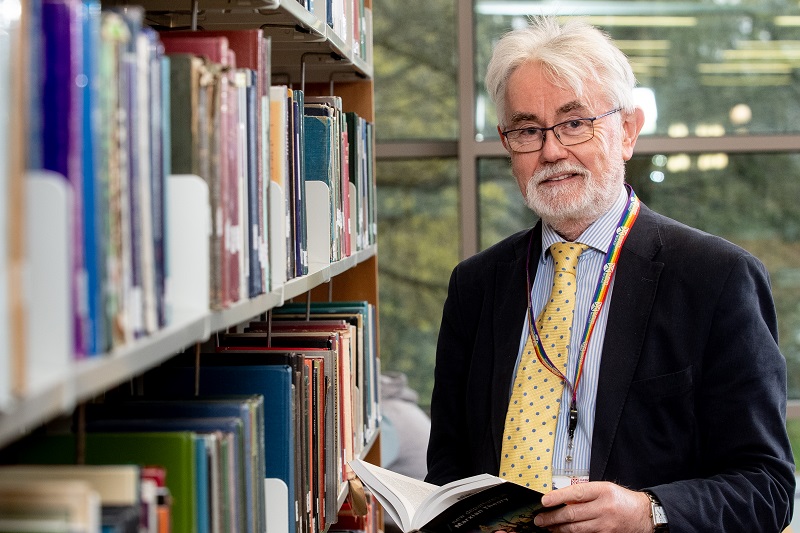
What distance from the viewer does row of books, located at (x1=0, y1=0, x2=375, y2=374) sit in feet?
2.35

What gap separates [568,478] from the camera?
1.88 metres

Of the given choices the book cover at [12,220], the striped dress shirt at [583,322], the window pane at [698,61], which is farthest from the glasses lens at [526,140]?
the window pane at [698,61]

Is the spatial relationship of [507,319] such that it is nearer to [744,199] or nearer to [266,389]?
[266,389]

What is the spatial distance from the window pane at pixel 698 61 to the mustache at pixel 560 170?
219cm

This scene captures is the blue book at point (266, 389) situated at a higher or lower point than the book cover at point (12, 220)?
lower

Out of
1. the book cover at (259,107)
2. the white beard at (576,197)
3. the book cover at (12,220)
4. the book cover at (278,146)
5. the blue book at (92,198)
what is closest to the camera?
the book cover at (12,220)

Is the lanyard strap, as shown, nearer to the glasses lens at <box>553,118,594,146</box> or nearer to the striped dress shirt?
the striped dress shirt

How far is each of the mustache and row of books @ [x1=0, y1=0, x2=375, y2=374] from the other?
2.40 ft

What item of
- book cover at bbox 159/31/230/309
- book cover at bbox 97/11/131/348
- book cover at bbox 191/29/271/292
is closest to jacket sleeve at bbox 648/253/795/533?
book cover at bbox 191/29/271/292

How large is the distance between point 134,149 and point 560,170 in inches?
51.3

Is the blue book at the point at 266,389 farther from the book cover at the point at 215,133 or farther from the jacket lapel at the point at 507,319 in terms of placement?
the jacket lapel at the point at 507,319

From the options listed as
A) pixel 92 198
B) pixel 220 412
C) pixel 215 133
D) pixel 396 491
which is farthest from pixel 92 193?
pixel 396 491

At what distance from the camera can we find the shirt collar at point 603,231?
2029 mm

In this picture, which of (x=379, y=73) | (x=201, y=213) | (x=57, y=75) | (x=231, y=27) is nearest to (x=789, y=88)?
(x=379, y=73)
